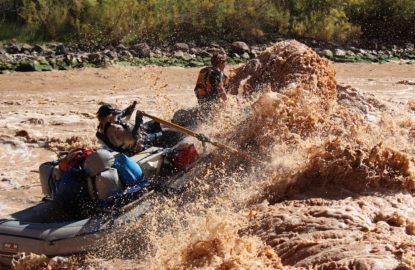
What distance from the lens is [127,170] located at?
588cm

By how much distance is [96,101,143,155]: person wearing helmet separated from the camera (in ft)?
19.7

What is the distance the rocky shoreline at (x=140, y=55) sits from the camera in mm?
15680

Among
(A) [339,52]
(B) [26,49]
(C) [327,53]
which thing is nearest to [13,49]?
(B) [26,49]

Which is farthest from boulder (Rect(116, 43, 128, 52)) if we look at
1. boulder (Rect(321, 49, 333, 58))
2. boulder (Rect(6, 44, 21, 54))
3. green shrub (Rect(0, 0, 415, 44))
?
boulder (Rect(321, 49, 333, 58))

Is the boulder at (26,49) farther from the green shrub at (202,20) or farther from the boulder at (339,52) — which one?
the boulder at (339,52)

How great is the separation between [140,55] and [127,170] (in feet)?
37.6

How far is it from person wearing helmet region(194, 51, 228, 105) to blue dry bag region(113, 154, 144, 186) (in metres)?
2.38

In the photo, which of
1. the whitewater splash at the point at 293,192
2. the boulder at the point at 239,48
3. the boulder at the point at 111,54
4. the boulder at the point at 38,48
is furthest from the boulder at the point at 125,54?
the whitewater splash at the point at 293,192

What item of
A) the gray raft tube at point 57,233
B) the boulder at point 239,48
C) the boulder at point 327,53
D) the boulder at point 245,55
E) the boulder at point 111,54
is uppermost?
the gray raft tube at point 57,233

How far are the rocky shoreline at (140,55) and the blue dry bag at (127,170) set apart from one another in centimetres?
986

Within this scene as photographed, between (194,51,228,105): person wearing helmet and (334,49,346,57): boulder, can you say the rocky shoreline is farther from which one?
(194,51,228,105): person wearing helmet

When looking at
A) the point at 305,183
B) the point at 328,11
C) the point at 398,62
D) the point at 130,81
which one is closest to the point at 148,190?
the point at 305,183

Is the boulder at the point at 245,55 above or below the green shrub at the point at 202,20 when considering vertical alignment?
below

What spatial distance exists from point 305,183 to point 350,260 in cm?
147
